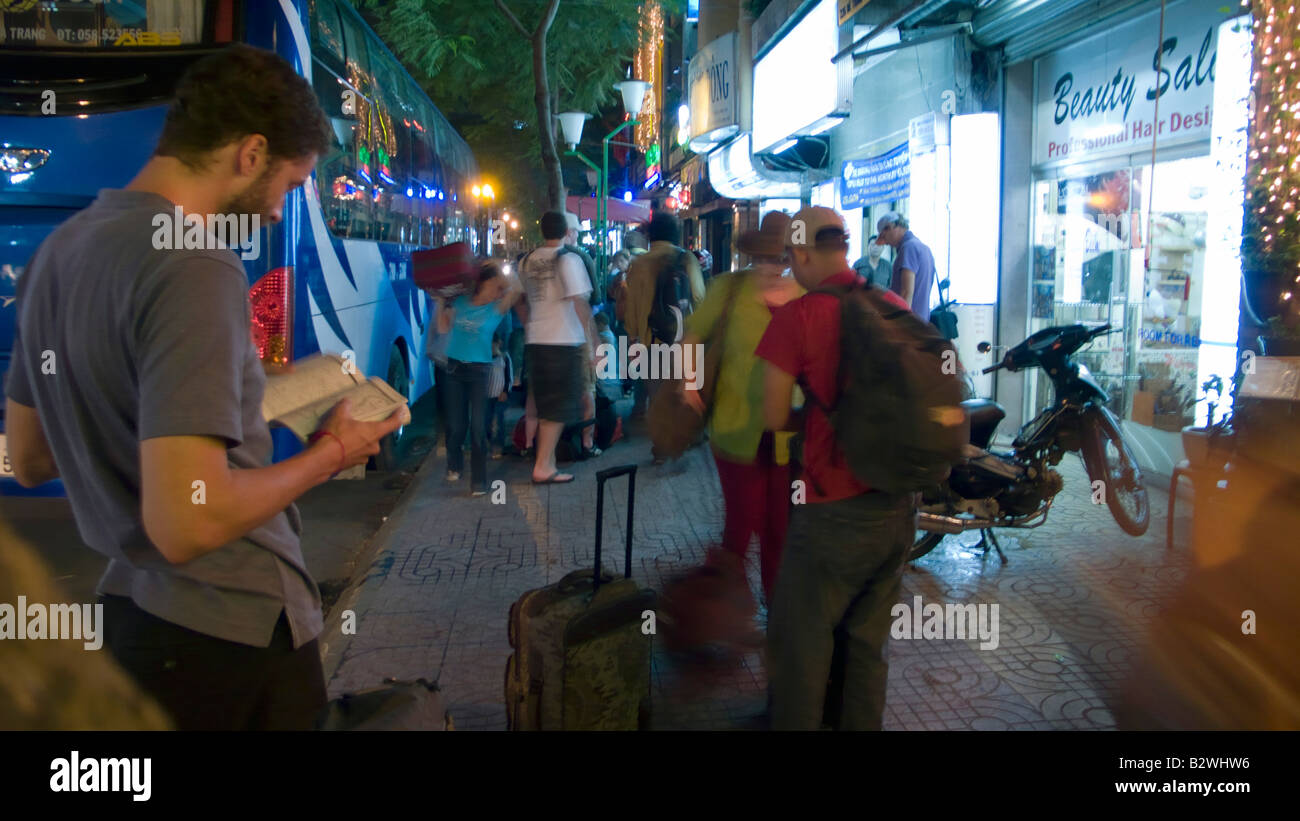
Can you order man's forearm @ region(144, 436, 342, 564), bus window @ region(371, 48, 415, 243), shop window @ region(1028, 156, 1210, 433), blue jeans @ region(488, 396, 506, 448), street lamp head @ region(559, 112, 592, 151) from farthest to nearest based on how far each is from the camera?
1. street lamp head @ region(559, 112, 592, 151)
2. bus window @ region(371, 48, 415, 243)
3. blue jeans @ region(488, 396, 506, 448)
4. shop window @ region(1028, 156, 1210, 433)
5. man's forearm @ region(144, 436, 342, 564)

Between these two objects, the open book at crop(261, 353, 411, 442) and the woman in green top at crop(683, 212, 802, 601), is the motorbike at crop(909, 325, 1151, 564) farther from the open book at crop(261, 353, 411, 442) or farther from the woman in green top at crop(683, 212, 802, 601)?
the open book at crop(261, 353, 411, 442)

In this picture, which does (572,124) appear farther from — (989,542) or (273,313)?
(989,542)

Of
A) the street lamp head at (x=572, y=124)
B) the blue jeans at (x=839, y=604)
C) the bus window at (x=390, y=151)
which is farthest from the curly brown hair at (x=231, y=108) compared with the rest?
the street lamp head at (x=572, y=124)

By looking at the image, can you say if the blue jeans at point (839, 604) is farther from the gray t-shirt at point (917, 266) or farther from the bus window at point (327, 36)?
the gray t-shirt at point (917, 266)

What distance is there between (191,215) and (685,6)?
1039 inches

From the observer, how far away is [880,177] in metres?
11.8

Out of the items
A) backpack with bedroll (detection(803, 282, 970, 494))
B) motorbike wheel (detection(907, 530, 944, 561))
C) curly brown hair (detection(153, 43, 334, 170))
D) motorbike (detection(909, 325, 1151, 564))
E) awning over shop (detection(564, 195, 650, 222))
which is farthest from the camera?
awning over shop (detection(564, 195, 650, 222))

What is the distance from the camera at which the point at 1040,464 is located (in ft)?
18.7

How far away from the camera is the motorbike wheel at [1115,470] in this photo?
5984 mm

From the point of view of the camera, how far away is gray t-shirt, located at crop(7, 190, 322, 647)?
1630mm

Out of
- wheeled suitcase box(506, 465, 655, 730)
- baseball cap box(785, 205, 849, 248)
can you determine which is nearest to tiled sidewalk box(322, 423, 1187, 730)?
wheeled suitcase box(506, 465, 655, 730)

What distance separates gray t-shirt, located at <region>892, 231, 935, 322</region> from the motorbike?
10.7ft
